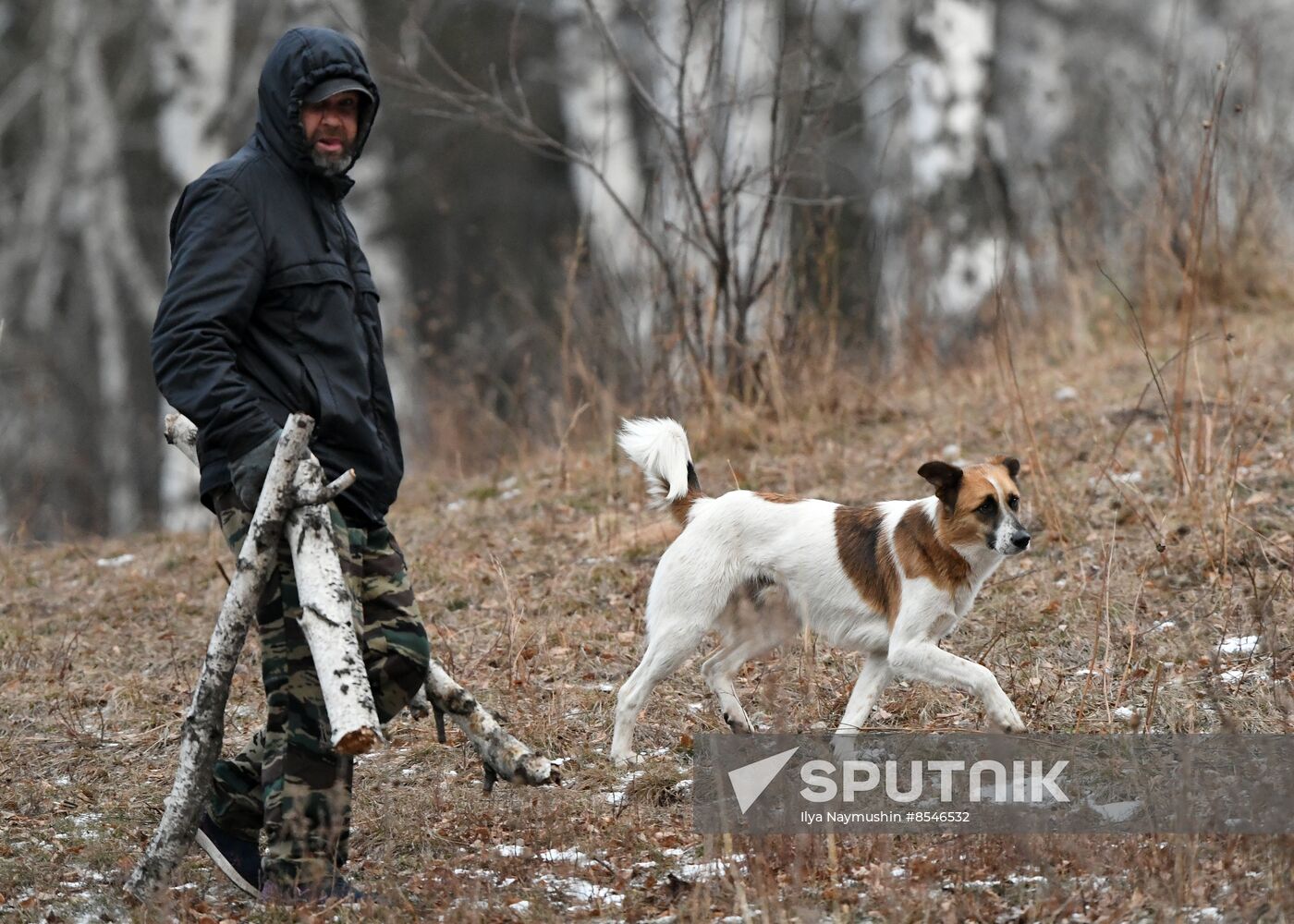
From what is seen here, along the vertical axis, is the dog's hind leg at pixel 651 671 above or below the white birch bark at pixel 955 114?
below

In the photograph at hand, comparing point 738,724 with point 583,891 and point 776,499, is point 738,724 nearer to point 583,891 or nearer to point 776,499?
point 776,499

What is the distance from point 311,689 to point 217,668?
289 mm

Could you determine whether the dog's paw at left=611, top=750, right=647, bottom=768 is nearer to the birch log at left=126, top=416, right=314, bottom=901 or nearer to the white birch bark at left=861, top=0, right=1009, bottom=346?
the birch log at left=126, top=416, right=314, bottom=901

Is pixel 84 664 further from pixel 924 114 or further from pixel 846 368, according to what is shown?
pixel 924 114

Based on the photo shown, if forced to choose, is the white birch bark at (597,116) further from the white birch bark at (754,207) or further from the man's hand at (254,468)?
the man's hand at (254,468)

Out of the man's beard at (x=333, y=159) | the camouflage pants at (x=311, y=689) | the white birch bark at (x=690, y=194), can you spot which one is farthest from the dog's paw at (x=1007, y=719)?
the white birch bark at (x=690, y=194)

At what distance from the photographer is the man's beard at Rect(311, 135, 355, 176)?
414 cm

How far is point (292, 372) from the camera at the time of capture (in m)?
4.06

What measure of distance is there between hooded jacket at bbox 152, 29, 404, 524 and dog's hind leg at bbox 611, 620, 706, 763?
4.94 ft

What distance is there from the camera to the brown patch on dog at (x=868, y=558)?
5.30m

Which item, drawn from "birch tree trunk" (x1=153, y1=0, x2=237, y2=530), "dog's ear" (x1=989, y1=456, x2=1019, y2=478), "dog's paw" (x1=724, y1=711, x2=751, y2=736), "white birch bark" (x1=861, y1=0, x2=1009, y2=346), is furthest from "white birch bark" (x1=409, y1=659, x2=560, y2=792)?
"birch tree trunk" (x1=153, y1=0, x2=237, y2=530)

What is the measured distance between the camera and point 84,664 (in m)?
7.30

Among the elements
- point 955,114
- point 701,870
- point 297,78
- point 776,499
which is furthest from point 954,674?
point 955,114

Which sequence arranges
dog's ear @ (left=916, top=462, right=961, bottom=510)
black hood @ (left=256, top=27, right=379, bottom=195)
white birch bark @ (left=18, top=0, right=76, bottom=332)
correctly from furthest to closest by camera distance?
white birch bark @ (left=18, top=0, right=76, bottom=332) → dog's ear @ (left=916, top=462, right=961, bottom=510) → black hood @ (left=256, top=27, right=379, bottom=195)
